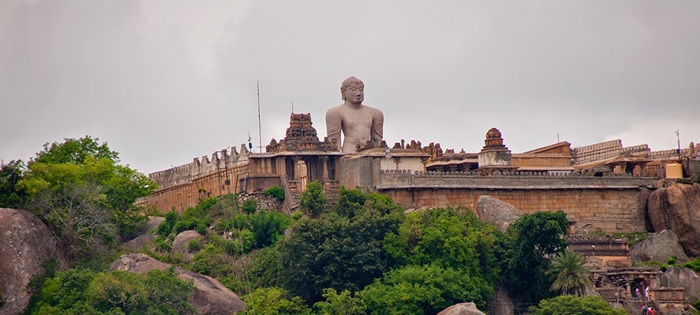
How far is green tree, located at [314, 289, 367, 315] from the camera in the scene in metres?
63.7

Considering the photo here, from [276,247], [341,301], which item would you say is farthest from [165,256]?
[341,301]

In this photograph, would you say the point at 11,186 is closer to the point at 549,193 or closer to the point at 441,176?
the point at 441,176

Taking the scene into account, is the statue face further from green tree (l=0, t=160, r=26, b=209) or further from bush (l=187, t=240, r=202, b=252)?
green tree (l=0, t=160, r=26, b=209)

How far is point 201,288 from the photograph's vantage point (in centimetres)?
6431

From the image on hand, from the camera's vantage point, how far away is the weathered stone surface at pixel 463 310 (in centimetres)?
6269

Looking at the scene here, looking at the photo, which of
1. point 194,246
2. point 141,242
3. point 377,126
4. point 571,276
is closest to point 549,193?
point 377,126

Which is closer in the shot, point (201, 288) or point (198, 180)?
point (201, 288)

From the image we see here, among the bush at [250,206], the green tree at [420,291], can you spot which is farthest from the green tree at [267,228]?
the green tree at [420,291]

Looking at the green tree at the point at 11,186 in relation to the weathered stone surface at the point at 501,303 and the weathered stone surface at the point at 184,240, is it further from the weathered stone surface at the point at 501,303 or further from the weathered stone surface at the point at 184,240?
the weathered stone surface at the point at 501,303

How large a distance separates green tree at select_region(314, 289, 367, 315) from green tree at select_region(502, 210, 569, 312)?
6.40m

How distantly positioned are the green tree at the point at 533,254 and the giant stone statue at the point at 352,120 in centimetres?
1403

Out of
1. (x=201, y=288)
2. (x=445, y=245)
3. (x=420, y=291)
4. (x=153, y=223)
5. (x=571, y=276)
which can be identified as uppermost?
(x=153, y=223)

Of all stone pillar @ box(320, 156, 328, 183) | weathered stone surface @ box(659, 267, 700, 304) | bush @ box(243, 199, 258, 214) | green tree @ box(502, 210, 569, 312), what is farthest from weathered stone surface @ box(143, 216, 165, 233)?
weathered stone surface @ box(659, 267, 700, 304)

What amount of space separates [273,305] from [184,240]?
9286 millimetres
